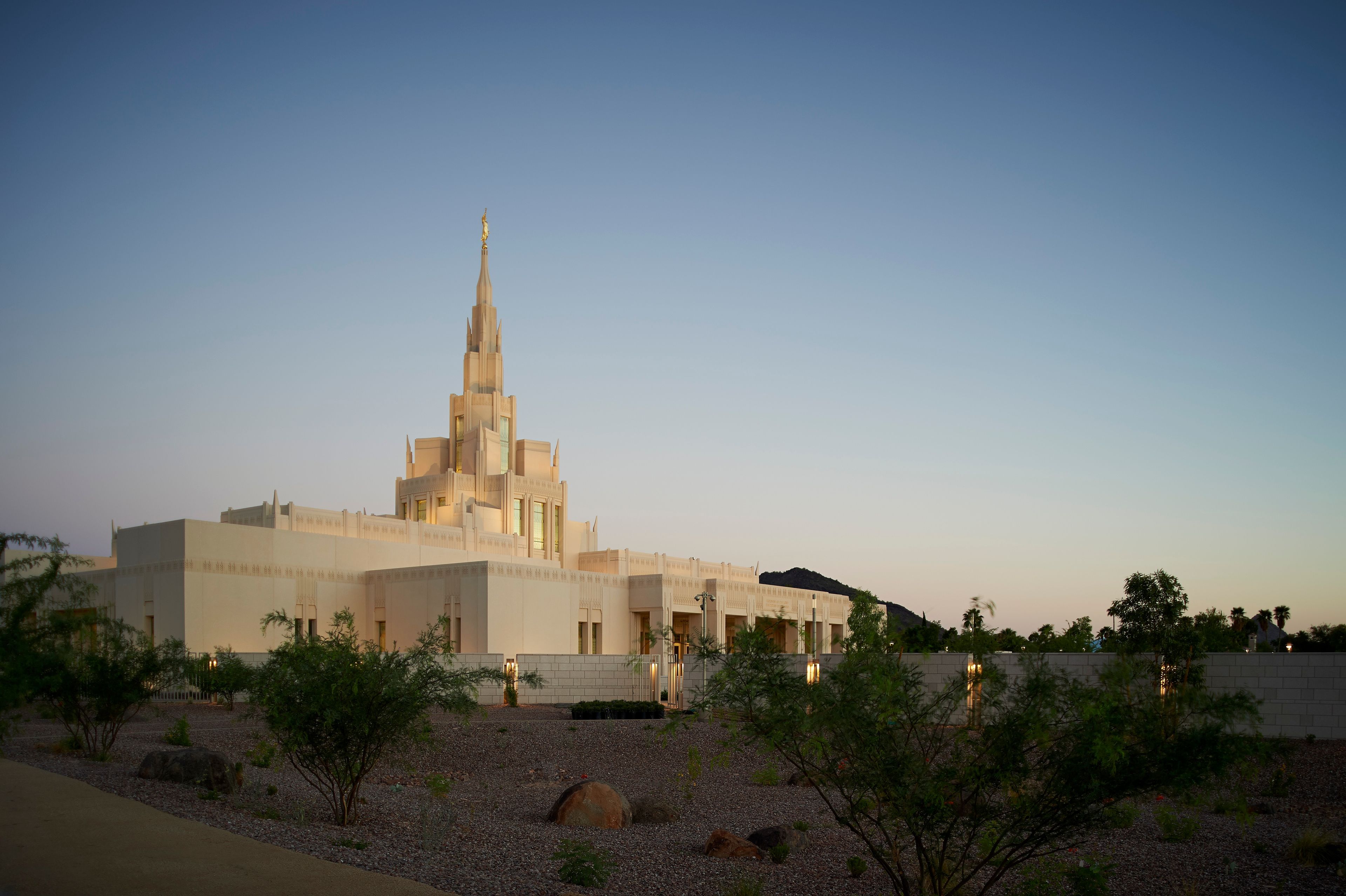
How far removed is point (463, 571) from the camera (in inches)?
1747

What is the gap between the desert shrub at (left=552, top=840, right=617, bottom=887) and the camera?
8766mm

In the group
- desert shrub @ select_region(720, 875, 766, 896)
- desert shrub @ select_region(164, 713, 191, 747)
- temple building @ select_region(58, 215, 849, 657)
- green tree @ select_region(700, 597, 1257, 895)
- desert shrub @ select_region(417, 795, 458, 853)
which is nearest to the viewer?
green tree @ select_region(700, 597, 1257, 895)


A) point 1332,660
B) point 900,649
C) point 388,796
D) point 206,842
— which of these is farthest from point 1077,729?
point 1332,660

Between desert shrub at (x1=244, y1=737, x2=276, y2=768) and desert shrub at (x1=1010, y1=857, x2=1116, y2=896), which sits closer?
desert shrub at (x1=1010, y1=857, x2=1116, y2=896)

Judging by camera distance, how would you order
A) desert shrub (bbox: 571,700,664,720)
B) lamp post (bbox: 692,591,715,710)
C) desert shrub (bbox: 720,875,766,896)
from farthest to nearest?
lamp post (bbox: 692,591,715,710)
desert shrub (bbox: 571,700,664,720)
desert shrub (bbox: 720,875,766,896)

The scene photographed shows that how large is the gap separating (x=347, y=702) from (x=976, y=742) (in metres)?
7.15

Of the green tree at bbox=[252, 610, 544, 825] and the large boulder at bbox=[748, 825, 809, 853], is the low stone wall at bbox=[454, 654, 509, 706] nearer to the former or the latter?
the green tree at bbox=[252, 610, 544, 825]

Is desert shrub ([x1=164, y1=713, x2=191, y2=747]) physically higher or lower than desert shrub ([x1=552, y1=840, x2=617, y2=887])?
lower

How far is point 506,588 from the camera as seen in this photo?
4428cm

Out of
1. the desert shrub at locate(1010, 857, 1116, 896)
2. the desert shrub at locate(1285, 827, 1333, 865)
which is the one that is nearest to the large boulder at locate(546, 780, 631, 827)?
the desert shrub at locate(1010, 857, 1116, 896)

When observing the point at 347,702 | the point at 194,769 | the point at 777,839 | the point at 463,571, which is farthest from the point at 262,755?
the point at 463,571

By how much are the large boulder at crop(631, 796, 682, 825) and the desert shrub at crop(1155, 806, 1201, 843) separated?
6229mm

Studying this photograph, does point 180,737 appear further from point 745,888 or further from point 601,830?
point 745,888

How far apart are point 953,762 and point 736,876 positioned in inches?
126
